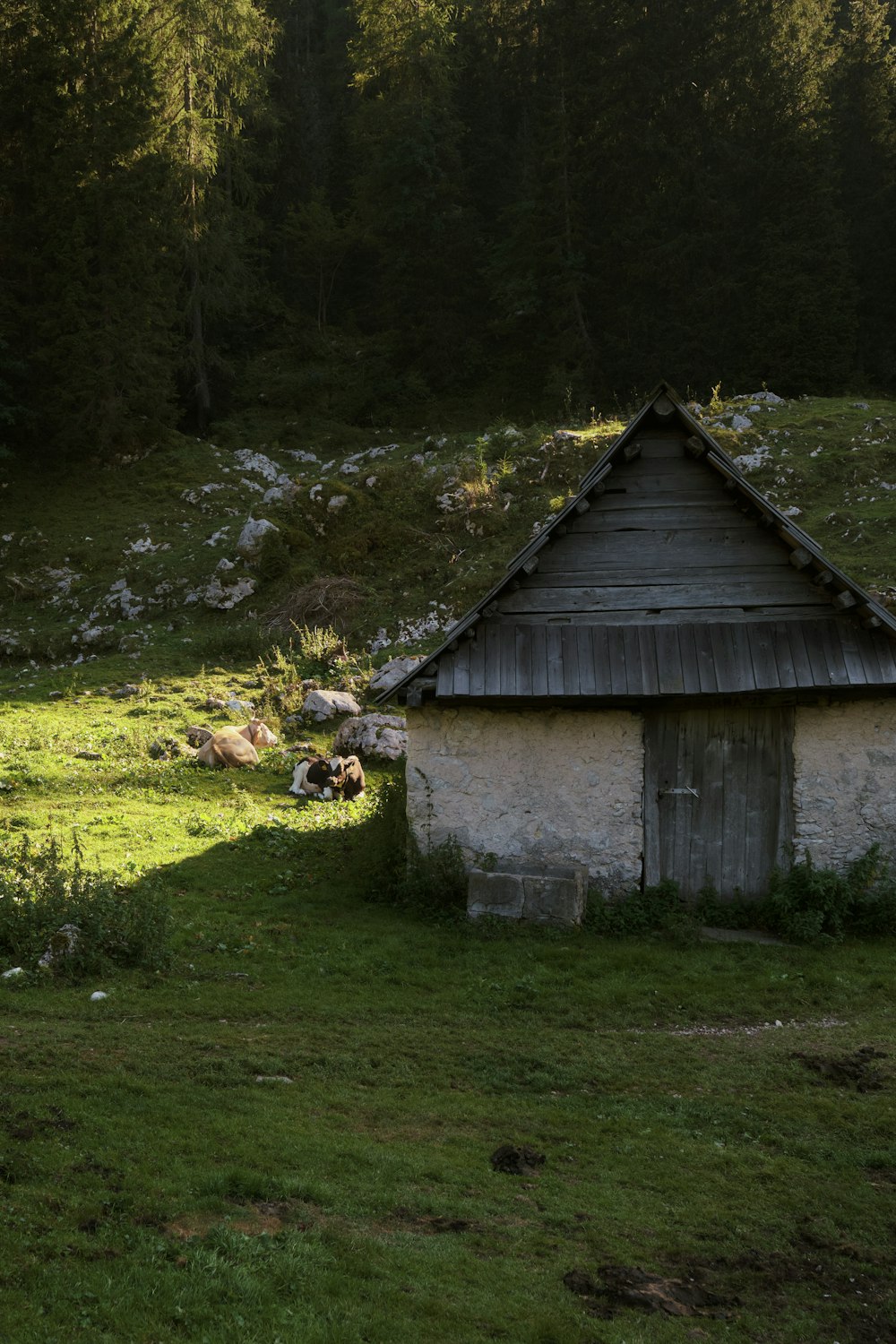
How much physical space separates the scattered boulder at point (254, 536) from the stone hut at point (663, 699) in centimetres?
1455

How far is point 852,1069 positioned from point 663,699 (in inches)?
181

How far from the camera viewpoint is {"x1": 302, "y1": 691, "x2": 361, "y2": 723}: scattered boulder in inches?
782

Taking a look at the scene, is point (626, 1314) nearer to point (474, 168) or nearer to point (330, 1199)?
point (330, 1199)

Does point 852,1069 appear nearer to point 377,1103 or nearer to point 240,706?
point 377,1103

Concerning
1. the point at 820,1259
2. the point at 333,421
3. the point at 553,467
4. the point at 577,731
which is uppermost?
the point at 333,421

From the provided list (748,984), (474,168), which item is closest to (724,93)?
(474,168)

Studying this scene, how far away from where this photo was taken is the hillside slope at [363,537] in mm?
23625

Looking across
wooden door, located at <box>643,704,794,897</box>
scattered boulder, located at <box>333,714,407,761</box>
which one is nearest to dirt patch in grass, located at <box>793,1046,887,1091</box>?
wooden door, located at <box>643,704,794,897</box>

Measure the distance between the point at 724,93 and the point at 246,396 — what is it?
→ 19861mm

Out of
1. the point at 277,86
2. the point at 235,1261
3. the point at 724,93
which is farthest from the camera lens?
the point at 277,86

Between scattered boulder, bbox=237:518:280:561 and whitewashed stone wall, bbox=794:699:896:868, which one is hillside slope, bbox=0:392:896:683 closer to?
scattered boulder, bbox=237:518:280:561

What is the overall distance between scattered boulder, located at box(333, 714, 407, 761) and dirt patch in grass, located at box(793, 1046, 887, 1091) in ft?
31.5

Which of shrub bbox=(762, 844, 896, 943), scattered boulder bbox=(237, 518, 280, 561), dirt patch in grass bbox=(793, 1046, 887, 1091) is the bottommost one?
dirt patch in grass bbox=(793, 1046, 887, 1091)

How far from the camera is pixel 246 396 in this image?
134 ft
